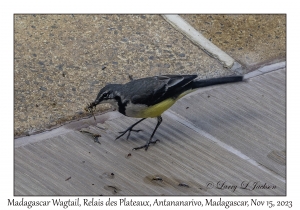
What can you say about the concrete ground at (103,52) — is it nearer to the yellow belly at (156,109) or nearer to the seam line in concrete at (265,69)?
the seam line in concrete at (265,69)

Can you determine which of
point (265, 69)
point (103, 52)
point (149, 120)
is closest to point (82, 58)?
point (103, 52)

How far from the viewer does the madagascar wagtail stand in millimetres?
7453

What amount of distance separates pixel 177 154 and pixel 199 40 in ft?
8.67

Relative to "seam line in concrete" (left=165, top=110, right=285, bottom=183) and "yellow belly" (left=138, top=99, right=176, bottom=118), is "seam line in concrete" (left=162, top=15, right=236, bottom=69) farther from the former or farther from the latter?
"yellow belly" (left=138, top=99, right=176, bottom=118)

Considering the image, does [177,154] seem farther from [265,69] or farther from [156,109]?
[265,69]

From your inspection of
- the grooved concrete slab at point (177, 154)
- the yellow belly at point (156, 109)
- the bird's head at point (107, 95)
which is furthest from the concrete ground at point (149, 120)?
the bird's head at point (107, 95)

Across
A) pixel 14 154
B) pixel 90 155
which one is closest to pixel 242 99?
pixel 90 155

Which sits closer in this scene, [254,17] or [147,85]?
[147,85]

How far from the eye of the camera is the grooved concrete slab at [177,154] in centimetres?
690

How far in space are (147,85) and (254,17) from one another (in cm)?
335

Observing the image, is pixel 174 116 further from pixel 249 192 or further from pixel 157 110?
pixel 249 192

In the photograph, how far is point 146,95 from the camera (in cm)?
749

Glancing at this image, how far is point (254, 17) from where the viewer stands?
1027 centimetres

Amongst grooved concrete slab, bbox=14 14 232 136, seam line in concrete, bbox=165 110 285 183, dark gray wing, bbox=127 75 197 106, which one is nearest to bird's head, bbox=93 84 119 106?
dark gray wing, bbox=127 75 197 106
